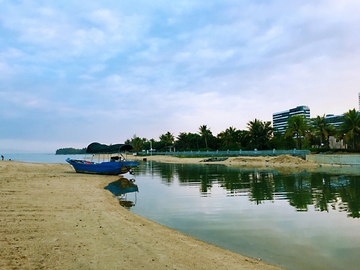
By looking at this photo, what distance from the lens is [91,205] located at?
32.0 ft

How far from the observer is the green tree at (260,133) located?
66.5 m

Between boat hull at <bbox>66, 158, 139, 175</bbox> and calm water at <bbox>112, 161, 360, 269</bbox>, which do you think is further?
boat hull at <bbox>66, 158, 139, 175</bbox>

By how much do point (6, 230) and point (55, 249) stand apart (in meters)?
2.03

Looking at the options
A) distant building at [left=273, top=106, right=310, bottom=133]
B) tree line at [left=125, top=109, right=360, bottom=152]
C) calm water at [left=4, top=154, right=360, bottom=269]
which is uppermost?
distant building at [left=273, top=106, right=310, bottom=133]

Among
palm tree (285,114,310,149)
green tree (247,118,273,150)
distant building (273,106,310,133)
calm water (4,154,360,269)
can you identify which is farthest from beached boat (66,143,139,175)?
distant building (273,106,310,133)

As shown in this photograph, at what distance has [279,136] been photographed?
75688 mm

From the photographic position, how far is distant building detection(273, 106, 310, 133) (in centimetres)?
16325

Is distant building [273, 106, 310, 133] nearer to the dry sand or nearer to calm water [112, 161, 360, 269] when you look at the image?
calm water [112, 161, 360, 269]

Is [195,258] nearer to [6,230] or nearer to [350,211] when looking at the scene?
[6,230]

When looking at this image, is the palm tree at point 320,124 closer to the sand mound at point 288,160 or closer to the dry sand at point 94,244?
the sand mound at point 288,160

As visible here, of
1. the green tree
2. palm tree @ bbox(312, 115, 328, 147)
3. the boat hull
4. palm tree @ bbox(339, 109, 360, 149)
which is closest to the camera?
the boat hull

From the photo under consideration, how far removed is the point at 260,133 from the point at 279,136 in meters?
13.2

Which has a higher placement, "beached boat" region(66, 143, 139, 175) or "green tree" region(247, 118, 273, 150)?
"green tree" region(247, 118, 273, 150)

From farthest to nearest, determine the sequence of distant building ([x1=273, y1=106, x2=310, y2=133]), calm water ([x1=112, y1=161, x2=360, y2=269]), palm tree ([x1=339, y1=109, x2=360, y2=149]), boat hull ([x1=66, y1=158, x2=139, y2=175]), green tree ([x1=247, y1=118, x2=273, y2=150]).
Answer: distant building ([x1=273, y1=106, x2=310, y2=133])
green tree ([x1=247, y1=118, x2=273, y2=150])
palm tree ([x1=339, y1=109, x2=360, y2=149])
boat hull ([x1=66, y1=158, x2=139, y2=175])
calm water ([x1=112, y1=161, x2=360, y2=269])
